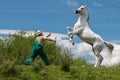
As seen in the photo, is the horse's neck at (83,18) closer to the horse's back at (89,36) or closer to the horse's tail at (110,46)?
the horse's back at (89,36)

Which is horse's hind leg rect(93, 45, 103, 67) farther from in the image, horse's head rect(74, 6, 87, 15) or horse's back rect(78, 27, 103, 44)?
horse's head rect(74, 6, 87, 15)

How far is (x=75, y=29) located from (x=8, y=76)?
571cm

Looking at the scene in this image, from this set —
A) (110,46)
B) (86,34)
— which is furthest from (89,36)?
(110,46)

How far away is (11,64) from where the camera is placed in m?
18.5

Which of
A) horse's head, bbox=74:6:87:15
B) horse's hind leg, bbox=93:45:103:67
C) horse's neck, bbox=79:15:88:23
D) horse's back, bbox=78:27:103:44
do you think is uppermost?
horse's head, bbox=74:6:87:15

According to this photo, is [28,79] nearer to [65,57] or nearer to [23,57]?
[65,57]

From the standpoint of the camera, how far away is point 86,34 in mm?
22859

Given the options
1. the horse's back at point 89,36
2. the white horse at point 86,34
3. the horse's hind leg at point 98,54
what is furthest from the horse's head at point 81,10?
the horse's hind leg at point 98,54

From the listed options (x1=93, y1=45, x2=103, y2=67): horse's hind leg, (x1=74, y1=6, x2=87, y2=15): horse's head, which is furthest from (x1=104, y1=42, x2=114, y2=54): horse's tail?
(x1=74, y1=6, x2=87, y2=15): horse's head

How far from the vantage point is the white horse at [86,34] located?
74.4 ft

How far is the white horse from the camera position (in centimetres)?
2269

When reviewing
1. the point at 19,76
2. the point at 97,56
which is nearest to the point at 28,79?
the point at 19,76

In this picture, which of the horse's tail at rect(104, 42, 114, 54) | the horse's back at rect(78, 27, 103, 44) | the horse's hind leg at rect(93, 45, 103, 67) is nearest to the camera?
the horse's hind leg at rect(93, 45, 103, 67)

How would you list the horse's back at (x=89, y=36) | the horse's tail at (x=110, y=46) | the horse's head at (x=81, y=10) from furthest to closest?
the horse's tail at (x=110, y=46), the horse's head at (x=81, y=10), the horse's back at (x=89, y=36)
